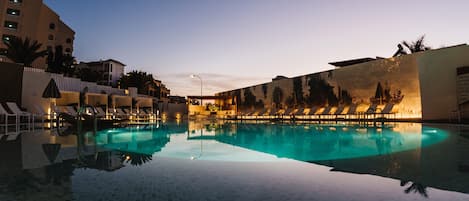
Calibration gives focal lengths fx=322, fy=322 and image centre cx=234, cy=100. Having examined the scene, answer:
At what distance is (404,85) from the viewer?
53.7 ft

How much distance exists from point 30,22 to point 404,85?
4260cm

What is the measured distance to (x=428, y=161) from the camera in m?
4.04

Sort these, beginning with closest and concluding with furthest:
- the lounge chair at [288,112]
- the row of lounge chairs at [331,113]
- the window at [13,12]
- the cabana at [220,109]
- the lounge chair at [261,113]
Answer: the row of lounge chairs at [331,113] → the lounge chair at [288,112] → the lounge chair at [261,113] → the cabana at [220,109] → the window at [13,12]

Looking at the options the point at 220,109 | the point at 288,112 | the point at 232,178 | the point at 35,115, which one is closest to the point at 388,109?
the point at 288,112

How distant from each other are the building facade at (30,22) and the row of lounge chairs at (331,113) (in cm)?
2654

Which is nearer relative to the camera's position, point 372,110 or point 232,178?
point 232,178

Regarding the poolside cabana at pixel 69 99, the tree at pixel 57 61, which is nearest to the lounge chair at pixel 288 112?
the poolside cabana at pixel 69 99

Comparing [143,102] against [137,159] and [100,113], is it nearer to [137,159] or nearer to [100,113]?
[100,113]

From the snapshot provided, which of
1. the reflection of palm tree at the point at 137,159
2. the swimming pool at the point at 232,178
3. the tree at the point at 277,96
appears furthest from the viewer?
the tree at the point at 277,96

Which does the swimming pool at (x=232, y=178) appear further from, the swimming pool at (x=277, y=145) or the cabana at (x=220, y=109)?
the cabana at (x=220, y=109)

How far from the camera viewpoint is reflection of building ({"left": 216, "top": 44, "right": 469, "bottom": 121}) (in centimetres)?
1462

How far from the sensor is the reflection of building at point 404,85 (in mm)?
14617

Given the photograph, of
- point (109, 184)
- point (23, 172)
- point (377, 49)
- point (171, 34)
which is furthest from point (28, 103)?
point (377, 49)

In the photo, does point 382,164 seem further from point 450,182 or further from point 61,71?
point 61,71
